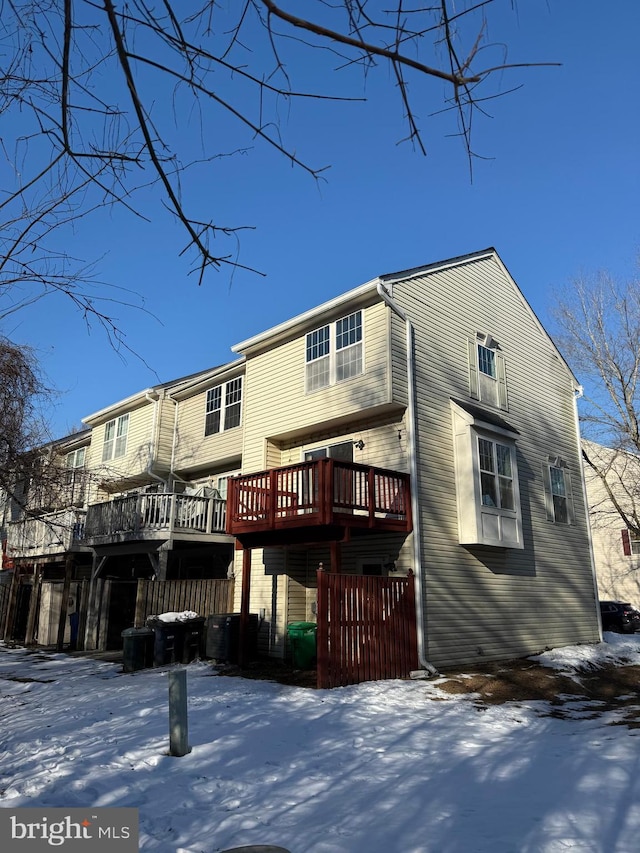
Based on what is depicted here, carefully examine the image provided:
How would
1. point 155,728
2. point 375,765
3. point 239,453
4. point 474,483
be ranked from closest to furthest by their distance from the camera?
point 375,765
point 155,728
point 474,483
point 239,453

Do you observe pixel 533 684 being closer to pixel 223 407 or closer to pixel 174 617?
pixel 174 617

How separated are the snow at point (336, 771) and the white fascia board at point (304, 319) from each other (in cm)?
894

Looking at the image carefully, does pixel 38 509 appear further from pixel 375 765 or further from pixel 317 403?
pixel 317 403

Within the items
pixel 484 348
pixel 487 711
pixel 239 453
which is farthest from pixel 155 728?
pixel 484 348

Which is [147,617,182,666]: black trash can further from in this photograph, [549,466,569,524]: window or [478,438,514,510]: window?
[549,466,569,524]: window

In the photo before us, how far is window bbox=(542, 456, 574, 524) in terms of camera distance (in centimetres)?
1859

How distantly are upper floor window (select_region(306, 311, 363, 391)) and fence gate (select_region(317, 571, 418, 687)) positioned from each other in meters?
5.31

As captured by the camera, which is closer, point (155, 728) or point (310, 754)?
point (310, 754)

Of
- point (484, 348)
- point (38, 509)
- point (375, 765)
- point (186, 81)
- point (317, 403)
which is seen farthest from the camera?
point (484, 348)

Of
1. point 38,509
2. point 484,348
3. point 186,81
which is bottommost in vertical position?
point 38,509

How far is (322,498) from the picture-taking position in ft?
41.6

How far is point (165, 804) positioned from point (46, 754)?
221cm

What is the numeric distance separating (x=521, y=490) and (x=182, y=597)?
934cm

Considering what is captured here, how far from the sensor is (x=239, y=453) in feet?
63.2
